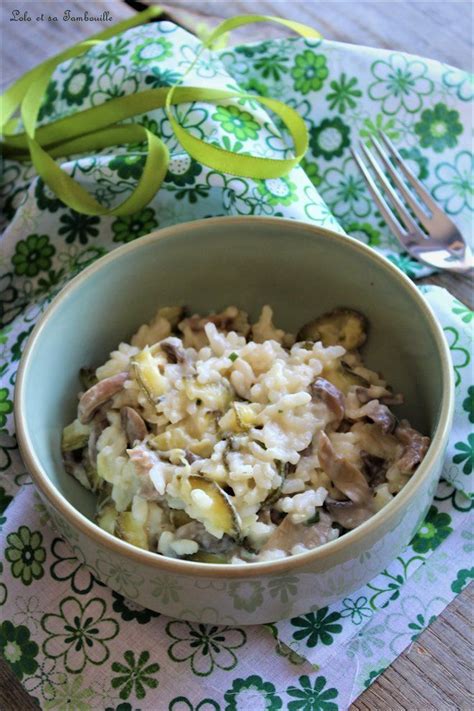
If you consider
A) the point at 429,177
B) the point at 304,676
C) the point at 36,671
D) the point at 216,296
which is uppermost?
the point at 429,177

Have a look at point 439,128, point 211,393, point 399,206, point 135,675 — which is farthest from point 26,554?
point 439,128

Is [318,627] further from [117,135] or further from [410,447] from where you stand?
[117,135]

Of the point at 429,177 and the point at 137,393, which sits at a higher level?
the point at 429,177

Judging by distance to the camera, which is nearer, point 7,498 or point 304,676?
point 304,676

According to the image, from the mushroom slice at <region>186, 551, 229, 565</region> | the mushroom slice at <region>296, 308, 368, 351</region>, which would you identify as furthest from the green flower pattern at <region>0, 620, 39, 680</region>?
the mushroom slice at <region>296, 308, 368, 351</region>

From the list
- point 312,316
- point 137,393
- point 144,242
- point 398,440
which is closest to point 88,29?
point 144,242

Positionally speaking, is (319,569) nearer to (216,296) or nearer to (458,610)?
(458,610)

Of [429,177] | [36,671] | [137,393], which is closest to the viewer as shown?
[36,671]
